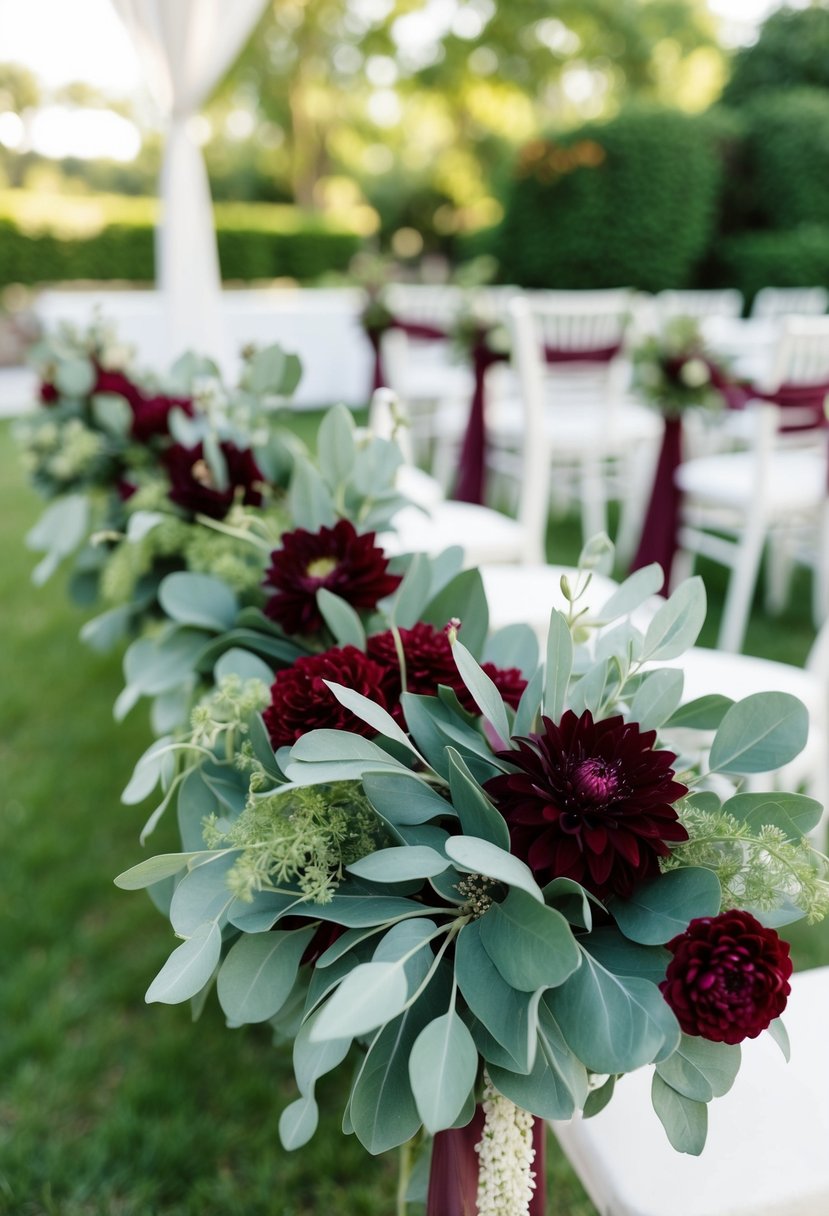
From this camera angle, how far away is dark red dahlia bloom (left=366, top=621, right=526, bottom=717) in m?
0.65

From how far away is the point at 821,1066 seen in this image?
0.80 meters

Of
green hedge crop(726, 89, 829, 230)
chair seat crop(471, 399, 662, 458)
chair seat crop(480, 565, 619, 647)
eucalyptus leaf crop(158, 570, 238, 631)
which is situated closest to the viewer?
Result: eucalyptus leaf crop(158, 570, 238, 631)

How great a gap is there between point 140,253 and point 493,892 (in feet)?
40.5

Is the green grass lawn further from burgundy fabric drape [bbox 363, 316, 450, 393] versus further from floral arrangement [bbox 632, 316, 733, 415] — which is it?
burgundy fabric drape [bbox 363, 316, 450, 393]

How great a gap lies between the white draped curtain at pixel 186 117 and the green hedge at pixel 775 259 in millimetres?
7306

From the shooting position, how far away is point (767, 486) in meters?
2.91

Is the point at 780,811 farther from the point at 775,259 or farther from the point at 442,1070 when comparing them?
the point at 775,259

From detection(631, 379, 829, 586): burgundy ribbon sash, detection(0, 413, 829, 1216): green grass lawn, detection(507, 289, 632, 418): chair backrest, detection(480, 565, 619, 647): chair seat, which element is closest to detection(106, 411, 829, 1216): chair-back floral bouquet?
detection(0, 413, 829, 1216): green grass lawn

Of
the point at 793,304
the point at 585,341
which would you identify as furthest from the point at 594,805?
the point at 793,304

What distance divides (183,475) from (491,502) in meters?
4.03

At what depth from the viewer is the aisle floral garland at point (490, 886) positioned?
1.46 ft

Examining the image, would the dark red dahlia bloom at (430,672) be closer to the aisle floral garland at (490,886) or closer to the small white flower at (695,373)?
the aisle floral garland at (490,886)

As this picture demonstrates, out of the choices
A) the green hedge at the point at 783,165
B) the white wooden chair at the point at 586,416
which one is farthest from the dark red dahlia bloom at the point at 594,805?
the green hedge at the point at 783,165

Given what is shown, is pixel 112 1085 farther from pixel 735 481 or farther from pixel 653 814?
pixel 735 481
